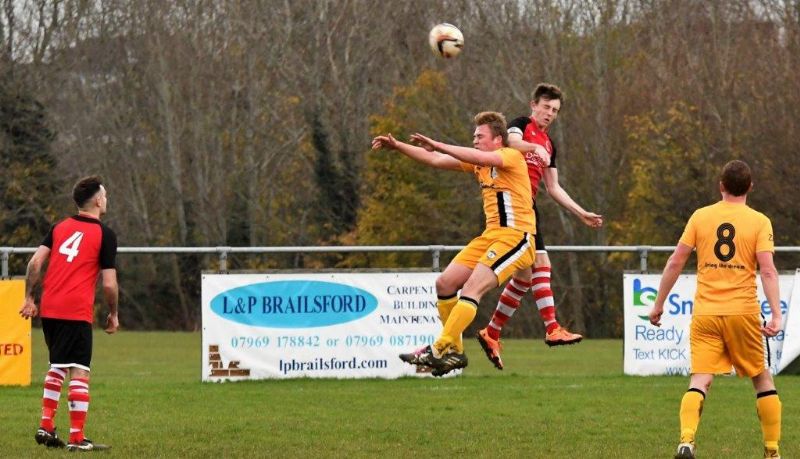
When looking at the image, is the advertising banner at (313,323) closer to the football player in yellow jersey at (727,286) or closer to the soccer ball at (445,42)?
the soccer ball at (445,42)

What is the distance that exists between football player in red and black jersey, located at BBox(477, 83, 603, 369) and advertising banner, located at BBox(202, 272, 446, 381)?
6.86 m

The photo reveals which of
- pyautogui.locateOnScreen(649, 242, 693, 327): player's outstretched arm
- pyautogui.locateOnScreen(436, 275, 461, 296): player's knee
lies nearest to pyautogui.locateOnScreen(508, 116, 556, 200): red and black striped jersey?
pyautogui.locateOnScreen(436, 275, 461, 296): player's knee

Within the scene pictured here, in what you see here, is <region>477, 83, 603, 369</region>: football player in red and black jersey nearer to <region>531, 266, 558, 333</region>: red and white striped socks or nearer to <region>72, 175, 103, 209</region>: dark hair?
<region>531, 266, 558, 333</region>: red and white striped socks

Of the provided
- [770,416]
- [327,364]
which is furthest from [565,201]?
[327,364]

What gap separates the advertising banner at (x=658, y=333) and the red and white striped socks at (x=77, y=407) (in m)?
9.54

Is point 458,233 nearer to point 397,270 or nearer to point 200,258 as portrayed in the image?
point 200,258

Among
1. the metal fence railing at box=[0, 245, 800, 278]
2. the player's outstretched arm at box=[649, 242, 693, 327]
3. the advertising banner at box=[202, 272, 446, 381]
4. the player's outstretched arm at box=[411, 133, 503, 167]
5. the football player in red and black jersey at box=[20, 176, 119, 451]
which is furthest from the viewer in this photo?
the advertising banner at box=[202, 272, 446, 381]

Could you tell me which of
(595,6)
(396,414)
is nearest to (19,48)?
(595,6)

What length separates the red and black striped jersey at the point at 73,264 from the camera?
466 inches

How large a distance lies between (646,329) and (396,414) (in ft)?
19.5

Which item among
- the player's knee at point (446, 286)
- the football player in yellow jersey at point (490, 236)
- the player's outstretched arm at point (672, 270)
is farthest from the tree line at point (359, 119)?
the player's outstretched arm at point (672, 270)

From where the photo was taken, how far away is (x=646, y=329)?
19.5 meters

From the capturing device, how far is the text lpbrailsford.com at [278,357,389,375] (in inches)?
740

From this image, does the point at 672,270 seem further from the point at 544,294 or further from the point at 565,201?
the point at 544,294
